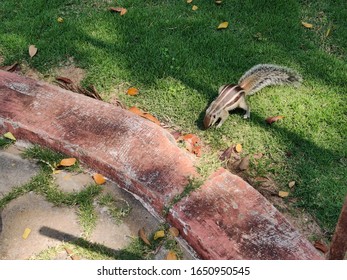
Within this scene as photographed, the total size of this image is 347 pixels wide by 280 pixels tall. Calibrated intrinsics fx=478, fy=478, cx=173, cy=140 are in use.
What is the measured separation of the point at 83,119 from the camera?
409cm

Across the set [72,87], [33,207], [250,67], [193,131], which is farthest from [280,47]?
[33,207]

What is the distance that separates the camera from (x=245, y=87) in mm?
4578

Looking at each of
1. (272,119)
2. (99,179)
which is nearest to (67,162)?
(99,179)

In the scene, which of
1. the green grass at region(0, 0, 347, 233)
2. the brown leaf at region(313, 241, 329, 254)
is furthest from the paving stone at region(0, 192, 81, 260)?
the brown leaf at region(313, 241, 329, 254)

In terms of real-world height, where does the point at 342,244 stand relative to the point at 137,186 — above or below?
above

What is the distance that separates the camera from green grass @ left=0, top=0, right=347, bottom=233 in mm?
4141

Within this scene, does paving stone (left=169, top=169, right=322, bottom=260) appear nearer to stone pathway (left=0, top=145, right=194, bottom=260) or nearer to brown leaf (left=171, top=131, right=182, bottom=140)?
stone pathway (left=0, top=145, right=194, bottom=260)

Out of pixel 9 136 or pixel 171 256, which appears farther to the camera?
pixel 9 136

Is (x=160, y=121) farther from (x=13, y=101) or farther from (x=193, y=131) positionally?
(x=13, y=101)

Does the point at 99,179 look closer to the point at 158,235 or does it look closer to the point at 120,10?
the point at 158,235

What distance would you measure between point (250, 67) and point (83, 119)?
1.89 m

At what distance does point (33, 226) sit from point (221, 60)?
2.61m

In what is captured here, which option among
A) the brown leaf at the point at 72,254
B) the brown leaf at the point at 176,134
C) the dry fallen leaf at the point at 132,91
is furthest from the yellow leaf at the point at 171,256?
the dry fallen leaf at the point at 132,91

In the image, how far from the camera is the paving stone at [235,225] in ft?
10.5
